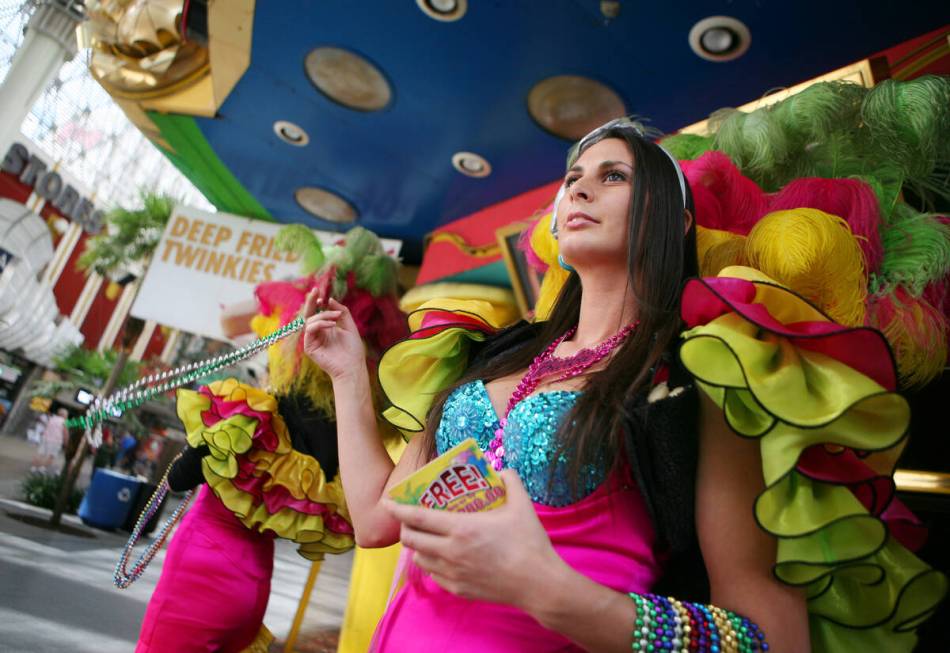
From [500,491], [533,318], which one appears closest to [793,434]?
[500,491]

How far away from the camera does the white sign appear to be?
6.04m

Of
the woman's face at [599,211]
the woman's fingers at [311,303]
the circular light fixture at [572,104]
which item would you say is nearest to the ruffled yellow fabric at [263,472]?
the woman's fingers at [311,303]

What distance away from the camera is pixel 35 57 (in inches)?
346

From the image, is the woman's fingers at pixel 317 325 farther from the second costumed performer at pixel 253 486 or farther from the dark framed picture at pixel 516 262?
the dark framed picture at pixel 516 262

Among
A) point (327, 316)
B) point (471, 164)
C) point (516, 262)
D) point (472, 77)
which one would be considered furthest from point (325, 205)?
point (327, 316)

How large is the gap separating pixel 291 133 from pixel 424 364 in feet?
14.4

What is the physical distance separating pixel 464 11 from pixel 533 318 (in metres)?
2.51

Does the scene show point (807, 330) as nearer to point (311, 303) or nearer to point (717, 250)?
point (717, 250)

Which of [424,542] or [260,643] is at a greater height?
[424,542]

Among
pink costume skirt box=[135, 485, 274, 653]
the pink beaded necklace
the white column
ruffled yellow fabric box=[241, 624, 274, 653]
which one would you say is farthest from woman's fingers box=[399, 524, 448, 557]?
the white column

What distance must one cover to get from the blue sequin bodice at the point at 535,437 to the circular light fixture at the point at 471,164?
148 inches

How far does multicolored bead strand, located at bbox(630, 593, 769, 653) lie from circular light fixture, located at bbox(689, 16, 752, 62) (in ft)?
9.68

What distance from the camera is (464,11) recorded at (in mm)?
3543

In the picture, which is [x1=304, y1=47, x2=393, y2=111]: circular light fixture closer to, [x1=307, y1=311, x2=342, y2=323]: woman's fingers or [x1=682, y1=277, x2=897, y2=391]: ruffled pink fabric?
[x1=307, y1=311, x2=342, y2=323]: woman's fingers
